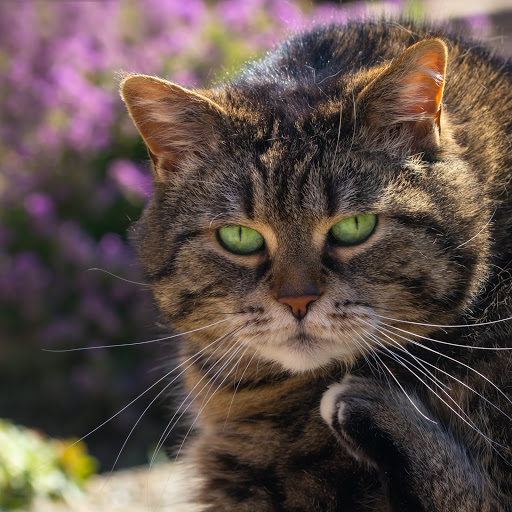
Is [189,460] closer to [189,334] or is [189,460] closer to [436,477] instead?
[189,334]

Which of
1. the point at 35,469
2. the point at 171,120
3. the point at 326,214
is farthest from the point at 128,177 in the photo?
the point at 326,214

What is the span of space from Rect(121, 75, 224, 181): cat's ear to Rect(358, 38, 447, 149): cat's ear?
0.38m

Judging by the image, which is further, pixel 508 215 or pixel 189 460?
pixel 189 460

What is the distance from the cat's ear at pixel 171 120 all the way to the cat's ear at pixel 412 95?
0.38 m

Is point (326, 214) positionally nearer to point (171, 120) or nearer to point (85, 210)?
point (171, 120)

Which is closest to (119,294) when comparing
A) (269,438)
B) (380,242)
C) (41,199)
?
(41,199)

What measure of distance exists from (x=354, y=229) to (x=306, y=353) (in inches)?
12.0

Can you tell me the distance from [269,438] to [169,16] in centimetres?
339

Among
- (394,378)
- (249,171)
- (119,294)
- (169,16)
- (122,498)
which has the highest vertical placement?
(169,16)

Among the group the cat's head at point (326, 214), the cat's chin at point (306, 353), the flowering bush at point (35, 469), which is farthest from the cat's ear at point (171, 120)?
the flowering bush at point (35, 469)

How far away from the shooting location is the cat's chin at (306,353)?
5.44 feet

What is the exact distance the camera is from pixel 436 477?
1.55 meters

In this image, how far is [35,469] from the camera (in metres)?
2.67

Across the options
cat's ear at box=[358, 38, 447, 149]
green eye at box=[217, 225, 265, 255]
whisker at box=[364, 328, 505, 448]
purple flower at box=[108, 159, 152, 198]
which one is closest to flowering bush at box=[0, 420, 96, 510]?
purple flower at box=[108, 159, 152, 198]
